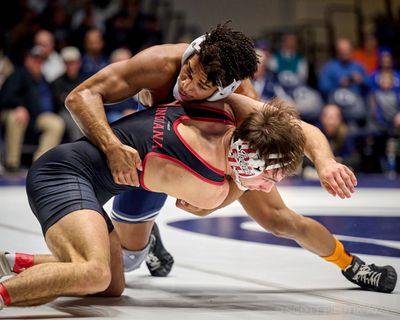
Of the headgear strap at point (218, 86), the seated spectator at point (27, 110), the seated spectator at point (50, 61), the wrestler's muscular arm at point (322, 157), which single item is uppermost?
the headgear strap at point (218, 86)

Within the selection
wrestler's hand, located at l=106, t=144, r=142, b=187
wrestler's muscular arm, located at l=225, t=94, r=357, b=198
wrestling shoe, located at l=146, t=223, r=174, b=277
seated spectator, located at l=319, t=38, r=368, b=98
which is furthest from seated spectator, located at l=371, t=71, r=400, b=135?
wrestler's hand, located at l=106, t=144, r=142, b=187

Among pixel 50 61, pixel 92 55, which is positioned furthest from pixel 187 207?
pixel 50 61

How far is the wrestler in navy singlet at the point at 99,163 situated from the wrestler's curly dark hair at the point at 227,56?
0.56 ft

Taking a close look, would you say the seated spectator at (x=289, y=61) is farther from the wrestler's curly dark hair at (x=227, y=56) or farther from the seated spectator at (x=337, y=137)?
the wrestler's curly dark hair at (x=227, y=56)

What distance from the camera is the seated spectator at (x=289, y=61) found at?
10516mm

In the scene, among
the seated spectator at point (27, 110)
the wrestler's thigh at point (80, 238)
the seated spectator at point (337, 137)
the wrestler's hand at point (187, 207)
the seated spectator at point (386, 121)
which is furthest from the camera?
the seated spectator at point (386, 121)

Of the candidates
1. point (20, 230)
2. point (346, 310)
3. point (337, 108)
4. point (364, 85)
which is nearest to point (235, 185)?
point (346, 310)

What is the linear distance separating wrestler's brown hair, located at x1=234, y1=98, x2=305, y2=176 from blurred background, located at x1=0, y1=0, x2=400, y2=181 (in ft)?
16.4

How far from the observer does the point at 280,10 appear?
44.3ft

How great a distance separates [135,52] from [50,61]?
1.41 metres

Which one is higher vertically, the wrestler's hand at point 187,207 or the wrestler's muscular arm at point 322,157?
the wrestler's muscular arm at point 322,157

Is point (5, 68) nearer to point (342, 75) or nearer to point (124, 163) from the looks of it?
point (342, 75)

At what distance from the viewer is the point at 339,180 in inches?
111

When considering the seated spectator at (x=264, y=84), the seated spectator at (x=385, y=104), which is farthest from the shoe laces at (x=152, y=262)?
the seated spectator at (x=385, y=104)
